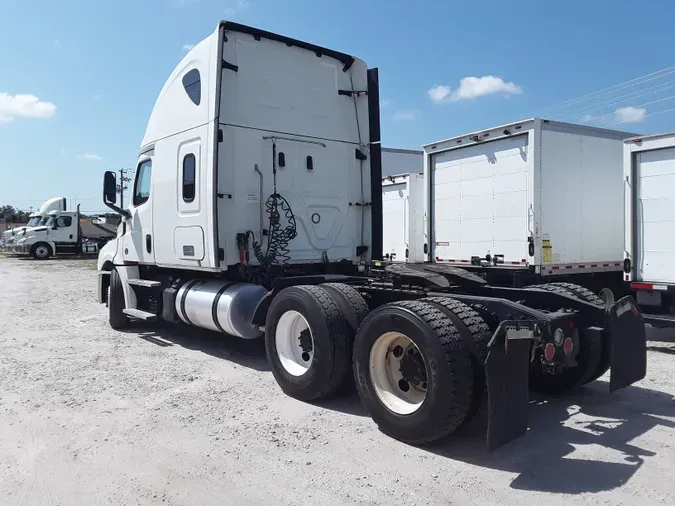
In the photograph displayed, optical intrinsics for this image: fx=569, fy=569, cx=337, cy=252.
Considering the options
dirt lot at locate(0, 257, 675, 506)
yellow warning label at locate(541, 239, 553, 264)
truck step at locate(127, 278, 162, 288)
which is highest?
yellow warning label at locate(541, 239, 553, 264)

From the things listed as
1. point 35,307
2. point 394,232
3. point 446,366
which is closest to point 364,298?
point 446,366

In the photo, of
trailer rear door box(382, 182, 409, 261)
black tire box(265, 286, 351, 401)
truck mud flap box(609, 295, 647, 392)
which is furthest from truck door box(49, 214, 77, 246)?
truck mud flap box(609, 295, 647, 392)

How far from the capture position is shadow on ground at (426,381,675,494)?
12.5 feet

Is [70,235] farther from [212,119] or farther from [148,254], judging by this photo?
[212,119]

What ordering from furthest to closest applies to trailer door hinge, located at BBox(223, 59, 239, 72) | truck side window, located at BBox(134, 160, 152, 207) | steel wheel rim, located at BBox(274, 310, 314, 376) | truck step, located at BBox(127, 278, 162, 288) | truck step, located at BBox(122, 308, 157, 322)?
truck side window, located at BBox(134, 160, 152, 207)
truck step, located at BBox(127, 278, 162, 288)
truck step, located at BBox(122, 308, 157, 322)
trailer door hinge, located at BBox(223, 59, 239, 72)
steel wheel rim, located at BBox(274, 310, 314, 376)

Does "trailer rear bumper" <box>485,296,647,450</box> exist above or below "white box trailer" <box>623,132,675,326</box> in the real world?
below

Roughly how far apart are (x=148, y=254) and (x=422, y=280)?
5150 mm

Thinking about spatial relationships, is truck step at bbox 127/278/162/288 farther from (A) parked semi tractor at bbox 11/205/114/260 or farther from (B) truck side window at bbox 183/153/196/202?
(A) parked semi tractor at bbox 11/205/114/260

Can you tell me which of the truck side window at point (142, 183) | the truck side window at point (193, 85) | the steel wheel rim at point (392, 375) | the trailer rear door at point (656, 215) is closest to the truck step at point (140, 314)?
the truck side window at point (142, 183)

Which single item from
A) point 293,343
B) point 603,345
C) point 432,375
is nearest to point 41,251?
point 293,343

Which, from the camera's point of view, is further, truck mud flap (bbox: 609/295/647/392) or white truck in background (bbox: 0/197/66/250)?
white truck in background (bbox: 0/197/66/250)

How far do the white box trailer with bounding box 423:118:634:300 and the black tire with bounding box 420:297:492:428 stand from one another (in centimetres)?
500

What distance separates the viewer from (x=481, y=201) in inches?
387

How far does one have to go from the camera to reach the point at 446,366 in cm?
402
